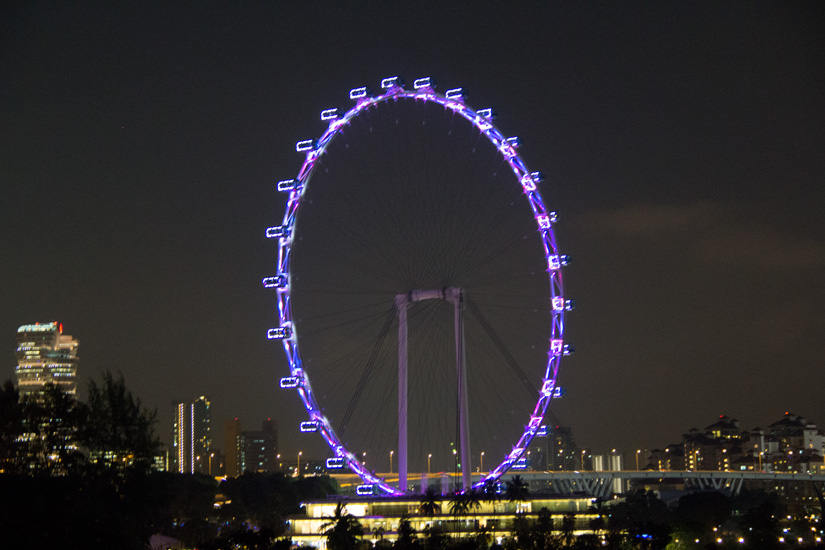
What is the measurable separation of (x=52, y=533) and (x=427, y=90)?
3740 cm

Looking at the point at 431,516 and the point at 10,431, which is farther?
the point at 431,516

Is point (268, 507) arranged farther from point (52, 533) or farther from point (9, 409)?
point (52, 533)

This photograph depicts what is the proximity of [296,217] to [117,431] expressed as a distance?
1730 cm

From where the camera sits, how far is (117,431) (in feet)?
217

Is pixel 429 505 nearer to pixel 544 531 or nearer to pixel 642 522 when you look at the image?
pixel 544 531

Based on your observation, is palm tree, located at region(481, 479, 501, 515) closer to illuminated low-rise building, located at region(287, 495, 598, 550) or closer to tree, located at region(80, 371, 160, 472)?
illuminated low-rise building, located at region(287, 495, 598, 550)

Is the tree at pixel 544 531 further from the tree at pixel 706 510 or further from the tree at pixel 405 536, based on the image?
the tree at pixel 706 510

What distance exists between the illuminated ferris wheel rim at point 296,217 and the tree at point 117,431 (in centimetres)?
938

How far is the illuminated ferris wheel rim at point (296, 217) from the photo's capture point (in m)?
69.7

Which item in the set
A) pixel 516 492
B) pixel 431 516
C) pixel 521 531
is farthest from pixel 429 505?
pixel 516 492

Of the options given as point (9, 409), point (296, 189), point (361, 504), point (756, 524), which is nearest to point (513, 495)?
Answer: point (361, 504)

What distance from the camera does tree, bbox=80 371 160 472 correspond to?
64.7 metres

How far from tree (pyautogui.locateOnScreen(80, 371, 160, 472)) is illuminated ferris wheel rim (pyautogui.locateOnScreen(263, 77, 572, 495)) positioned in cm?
938

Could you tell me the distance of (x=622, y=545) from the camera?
2859 inches
